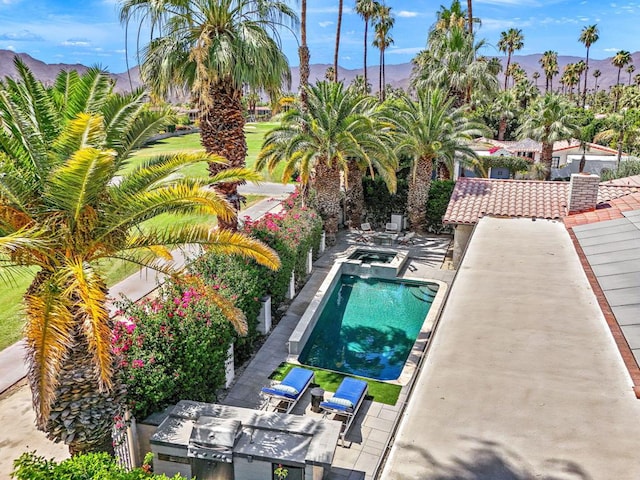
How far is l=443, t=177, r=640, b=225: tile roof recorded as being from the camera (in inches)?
736

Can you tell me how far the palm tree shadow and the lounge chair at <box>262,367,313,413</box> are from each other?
245 inches

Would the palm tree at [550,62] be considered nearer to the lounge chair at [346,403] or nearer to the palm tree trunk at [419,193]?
the palm tree trunk at [419,193]

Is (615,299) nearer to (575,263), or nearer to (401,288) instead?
(575,263)

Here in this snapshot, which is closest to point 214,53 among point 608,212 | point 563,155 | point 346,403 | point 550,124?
point 346,403

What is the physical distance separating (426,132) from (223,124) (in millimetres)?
11638

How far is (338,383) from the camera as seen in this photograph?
45.6 ft

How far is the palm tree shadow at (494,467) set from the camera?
6051mm

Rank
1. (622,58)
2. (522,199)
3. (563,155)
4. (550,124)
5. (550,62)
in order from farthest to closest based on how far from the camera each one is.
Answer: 1. (550,62)
2. (622,58)
3. (563,155)
4. (550,124)
5. (522,199)

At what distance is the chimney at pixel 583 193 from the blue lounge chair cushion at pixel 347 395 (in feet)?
34.8

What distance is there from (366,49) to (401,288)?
1989 inches

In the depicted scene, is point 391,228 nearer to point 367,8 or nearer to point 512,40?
point 367,8

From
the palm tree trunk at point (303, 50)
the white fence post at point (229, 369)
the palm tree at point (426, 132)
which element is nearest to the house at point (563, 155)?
the palm tree at point (426, 132)

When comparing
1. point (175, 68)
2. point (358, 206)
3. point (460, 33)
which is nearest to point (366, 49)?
point (460, 33)

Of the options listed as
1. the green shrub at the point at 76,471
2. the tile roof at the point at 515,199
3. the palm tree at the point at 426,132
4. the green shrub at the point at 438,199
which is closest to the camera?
the green shrub at the point at 76,471
